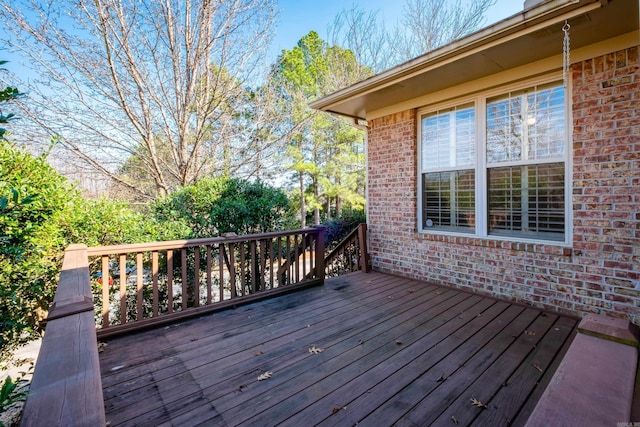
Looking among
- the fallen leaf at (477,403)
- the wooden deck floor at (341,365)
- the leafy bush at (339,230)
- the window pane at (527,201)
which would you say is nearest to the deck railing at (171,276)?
the wooden deck floor at (341,365)

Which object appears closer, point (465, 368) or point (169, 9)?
point (465, 368)

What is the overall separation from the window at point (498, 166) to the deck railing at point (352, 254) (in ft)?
3.40

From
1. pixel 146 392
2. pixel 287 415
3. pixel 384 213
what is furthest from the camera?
pixel 384 213

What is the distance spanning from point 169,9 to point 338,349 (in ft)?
23.0

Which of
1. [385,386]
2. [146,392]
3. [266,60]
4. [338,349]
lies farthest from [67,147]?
[385,386]

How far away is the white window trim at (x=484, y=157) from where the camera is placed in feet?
10.3

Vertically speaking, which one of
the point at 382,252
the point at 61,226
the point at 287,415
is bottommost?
the point at 287,415

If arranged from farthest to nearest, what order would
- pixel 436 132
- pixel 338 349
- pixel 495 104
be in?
pixel 436 132
pixel 495 104
pixel 338 349

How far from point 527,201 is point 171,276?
4.14 metres

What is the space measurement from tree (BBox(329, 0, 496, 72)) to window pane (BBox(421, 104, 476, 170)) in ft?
21.4

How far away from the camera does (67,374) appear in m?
0.86

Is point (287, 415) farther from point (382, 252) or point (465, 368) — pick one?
point (382, 252)

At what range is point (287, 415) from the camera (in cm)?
179

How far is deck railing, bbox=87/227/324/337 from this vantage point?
2.86 metres
